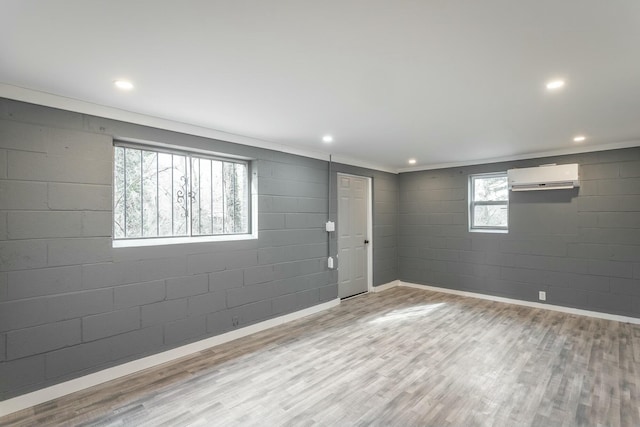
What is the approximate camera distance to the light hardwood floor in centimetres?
227

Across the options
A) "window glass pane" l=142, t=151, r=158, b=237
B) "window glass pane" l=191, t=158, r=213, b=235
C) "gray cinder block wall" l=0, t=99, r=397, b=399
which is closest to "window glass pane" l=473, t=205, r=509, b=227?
"gray cinder block wall" l=0, t=99, r=397, b=399

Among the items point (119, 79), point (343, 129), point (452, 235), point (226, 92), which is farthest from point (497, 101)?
point (452, 235)

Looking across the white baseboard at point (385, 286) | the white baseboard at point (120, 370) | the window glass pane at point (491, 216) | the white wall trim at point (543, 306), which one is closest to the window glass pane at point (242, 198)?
the white baseboard at point (120, 370)

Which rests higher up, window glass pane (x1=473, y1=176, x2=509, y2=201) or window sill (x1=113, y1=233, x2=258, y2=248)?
window glass pane (x1=473, y1=176, x2=509, y2=201)

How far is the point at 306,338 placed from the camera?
3.72 metres

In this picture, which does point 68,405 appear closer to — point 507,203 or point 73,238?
point 73,238

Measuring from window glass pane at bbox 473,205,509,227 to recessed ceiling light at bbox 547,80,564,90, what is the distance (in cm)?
328

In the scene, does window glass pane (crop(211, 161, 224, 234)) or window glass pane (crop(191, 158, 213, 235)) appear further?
window glass pane (crop(211, 161, 224, 234))

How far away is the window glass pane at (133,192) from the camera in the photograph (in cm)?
307

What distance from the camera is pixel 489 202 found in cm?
554

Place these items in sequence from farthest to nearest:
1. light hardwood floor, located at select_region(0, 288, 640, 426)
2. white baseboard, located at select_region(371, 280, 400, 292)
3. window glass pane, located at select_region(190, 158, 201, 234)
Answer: white baseboard, located at select_region(371, 280, 400, 292), window glass pane, located at select_region(190, 158, 201, 234), light hardwood floor, located at select_region(0, 288, 640, 426)

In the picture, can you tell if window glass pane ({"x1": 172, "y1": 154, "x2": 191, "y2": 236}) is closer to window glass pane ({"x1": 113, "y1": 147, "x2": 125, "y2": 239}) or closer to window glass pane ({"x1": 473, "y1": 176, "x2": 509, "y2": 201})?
window glass pane ({"x1": 113, "y1": 147, "x2": 125, "y2": 239})

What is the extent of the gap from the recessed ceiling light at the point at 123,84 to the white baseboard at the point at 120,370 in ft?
7.90

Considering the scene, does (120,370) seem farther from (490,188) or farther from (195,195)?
(490,188)
